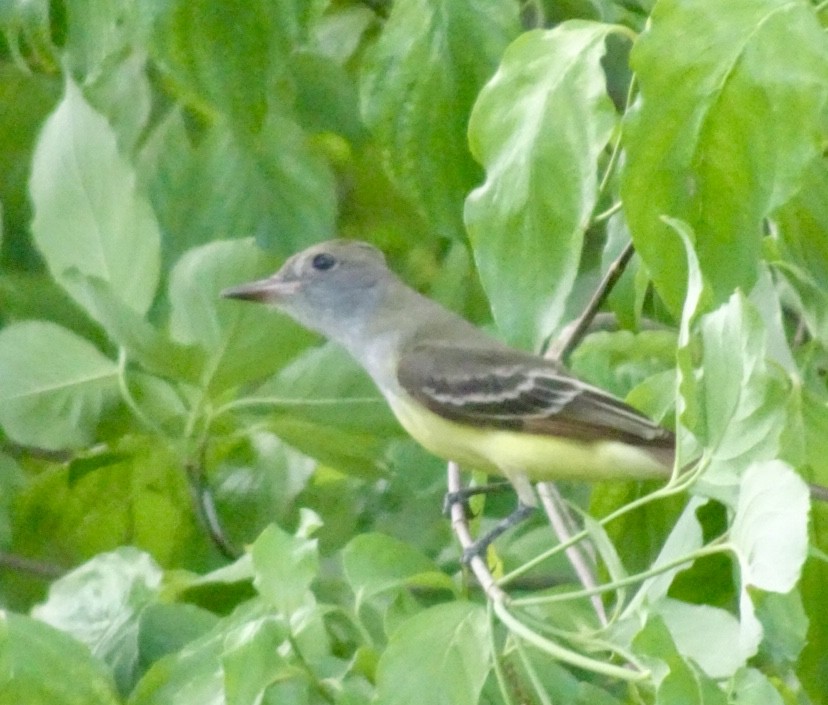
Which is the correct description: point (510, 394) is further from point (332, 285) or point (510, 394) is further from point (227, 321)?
point (227, 321)

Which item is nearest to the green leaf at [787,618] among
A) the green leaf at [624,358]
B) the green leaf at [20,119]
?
the green leaf at [624,358]

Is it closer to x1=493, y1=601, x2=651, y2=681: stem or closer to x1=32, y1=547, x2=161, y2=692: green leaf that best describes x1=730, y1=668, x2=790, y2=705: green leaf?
x1=493, y1=601, x2=651, y2=681: stem

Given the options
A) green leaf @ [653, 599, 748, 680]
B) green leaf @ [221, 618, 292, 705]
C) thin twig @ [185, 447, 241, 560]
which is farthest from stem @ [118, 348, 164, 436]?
green leaf @ [653, 599, 748, 680]

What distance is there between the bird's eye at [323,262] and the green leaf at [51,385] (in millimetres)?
908

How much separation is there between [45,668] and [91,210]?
1.71ft

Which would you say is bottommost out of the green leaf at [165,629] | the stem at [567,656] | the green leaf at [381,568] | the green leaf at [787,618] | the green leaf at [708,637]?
the green leaf at [165,629]

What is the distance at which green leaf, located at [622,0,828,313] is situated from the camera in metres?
1.25

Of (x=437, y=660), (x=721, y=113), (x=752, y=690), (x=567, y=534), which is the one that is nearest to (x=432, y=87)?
(x=721, y=113)

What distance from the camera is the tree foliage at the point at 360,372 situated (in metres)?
1.20

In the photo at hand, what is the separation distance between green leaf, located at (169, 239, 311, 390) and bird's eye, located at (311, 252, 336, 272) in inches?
38.5

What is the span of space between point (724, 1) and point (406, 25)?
0.43m

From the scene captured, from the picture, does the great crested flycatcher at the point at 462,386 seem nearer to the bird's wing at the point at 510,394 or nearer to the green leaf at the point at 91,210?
the bird's wing at the point at 510,394

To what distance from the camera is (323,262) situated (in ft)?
8.70

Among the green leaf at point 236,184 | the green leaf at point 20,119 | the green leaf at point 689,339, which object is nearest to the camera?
the green leaf at point 689,339
